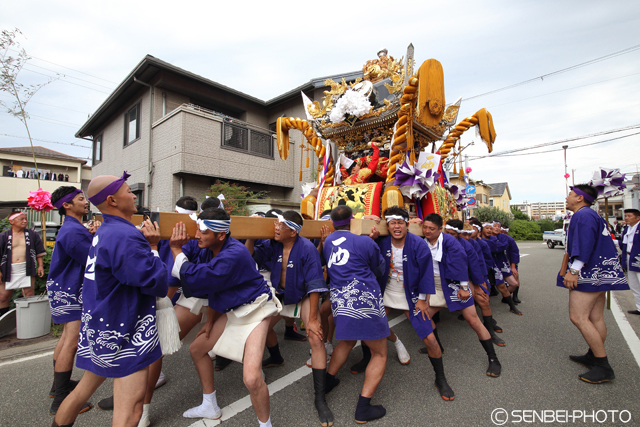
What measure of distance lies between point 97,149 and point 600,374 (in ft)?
69.3

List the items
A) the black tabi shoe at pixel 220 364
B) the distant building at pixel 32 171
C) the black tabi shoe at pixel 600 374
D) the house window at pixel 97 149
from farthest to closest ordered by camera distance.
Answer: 1. the distant building at pixel 32 171
2. the house window at pixel 97 149
3. the black tabi shoe at pixel 220 364
4. the black tabi shoe at pixel 600 374

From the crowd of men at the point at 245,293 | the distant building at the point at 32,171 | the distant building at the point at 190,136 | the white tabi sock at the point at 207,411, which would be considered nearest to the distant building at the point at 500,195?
the distant building at the point at 190,136

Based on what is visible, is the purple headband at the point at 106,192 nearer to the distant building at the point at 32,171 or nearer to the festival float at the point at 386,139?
the festival float at the point at 386,139

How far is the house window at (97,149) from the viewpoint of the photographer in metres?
16.3

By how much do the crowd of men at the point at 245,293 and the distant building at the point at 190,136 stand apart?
8.43 meters

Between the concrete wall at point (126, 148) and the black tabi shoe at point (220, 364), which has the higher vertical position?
the concrete wall at point (126, 148)

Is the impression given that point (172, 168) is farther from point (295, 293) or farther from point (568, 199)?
point (568, 199)

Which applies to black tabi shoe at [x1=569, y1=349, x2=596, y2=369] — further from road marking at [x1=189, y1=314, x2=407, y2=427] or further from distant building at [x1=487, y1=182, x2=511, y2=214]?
distant building at [x1=487, y1=182, x2=511, y2=214]

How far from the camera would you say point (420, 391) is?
9.67 ft

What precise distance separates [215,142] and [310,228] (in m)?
9.27

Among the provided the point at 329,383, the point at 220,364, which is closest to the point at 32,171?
the point at 220,364

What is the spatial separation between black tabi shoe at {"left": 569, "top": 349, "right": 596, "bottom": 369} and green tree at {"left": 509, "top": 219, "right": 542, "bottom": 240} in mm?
33061

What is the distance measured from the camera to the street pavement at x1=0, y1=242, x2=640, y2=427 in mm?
2537

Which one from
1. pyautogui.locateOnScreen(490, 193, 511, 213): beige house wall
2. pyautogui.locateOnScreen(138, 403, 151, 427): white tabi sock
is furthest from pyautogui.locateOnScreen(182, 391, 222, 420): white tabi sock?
pyautogui.locateOnScreen(490, 193, 511, 213): beige house wall
